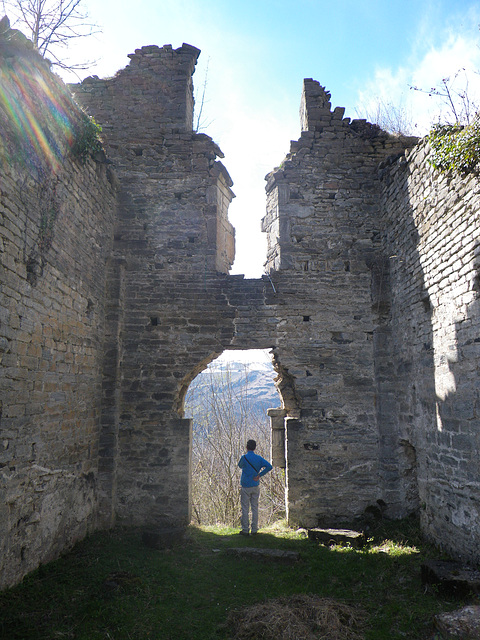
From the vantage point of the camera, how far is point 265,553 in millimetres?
5840

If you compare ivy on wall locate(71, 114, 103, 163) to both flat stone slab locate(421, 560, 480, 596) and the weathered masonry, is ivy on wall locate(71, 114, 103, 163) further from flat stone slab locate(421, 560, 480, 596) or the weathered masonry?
flat stone slab locate(421, 560, 480, 596)

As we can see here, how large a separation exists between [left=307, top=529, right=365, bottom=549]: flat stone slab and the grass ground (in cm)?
13

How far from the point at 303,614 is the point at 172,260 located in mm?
5847

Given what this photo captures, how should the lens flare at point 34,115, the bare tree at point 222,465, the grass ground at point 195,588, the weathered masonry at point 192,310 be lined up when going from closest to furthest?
the grass ground at point 195,588, the lens flare at point 34,115, the weathered masonry at point 192,310, the bare tree at point 222,465

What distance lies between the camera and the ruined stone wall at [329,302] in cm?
741

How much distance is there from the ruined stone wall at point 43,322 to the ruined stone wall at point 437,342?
510 cm

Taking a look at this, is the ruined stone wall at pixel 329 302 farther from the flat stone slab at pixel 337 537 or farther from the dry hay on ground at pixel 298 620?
the dry hay on ground at pixel 298 620

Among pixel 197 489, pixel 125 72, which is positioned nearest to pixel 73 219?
pixel 125 72

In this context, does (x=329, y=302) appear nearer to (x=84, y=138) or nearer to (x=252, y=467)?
(x=252, y=467)

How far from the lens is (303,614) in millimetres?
4230

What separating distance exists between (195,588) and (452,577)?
2791mm

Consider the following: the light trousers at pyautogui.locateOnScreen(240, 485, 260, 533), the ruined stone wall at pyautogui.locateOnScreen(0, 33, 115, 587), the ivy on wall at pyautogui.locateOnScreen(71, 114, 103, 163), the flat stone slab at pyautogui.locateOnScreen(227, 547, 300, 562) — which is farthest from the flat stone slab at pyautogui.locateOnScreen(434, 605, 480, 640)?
the ivy on wall at pyautogui.locateOnScreen(71, 114, 103, 163)

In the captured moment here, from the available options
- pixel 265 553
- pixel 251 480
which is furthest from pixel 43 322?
pixel 265 553

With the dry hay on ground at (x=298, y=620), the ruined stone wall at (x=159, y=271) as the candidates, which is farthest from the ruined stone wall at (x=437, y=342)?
the ruined stone wall at (x=159, y=271)
